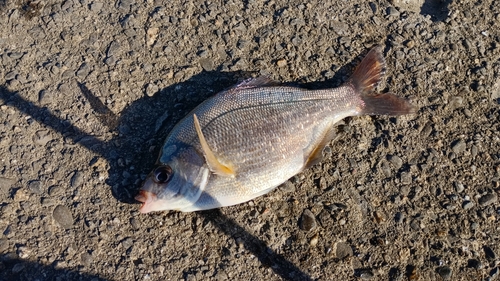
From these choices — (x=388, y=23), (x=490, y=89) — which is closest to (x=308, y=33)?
(x=388, y=23)

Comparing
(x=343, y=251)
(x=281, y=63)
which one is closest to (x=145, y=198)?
(x=343, y=251)

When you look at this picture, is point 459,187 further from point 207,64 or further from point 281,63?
point 207,64

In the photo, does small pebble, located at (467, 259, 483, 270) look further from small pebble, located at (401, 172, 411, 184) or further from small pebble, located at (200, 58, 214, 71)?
small pebble, located at (200, 58, 214, 71)

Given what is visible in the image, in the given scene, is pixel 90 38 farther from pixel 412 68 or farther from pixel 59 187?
pixel 412 68

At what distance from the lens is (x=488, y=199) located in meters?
3.60

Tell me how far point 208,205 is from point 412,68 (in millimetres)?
2142

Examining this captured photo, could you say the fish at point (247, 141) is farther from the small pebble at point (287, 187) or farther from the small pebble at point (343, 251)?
the small pebble at point (343, 251)

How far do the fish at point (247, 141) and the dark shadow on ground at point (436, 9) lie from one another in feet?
4.18

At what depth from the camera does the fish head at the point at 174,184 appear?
123 inches

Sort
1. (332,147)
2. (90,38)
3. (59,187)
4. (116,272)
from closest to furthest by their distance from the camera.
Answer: (116,272) < (59,187) < (332,147) < (90,38)

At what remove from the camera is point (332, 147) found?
144 inches

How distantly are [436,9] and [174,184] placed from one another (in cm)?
300

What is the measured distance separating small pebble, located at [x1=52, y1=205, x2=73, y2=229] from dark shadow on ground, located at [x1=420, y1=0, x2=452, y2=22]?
3.53 metres

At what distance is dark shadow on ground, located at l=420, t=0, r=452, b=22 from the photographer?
4289mm
